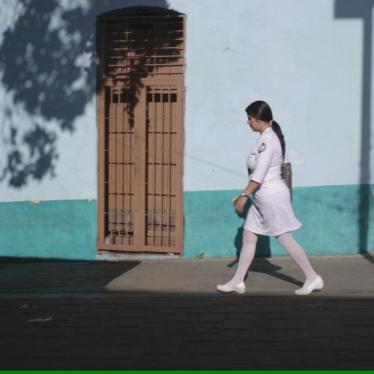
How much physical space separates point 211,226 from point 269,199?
2.18 metres

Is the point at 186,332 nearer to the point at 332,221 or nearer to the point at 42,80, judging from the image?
the point at 332,221

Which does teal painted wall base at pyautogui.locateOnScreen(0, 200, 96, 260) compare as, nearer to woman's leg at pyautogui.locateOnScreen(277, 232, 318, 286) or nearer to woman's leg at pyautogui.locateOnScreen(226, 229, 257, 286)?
woman's leg at pyautogui.locateOnScreen(226, 229, 257, 286)

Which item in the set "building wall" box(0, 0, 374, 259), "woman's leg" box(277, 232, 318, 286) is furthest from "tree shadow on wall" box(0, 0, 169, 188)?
"woman's leg" box(277, 232, 318, 286)

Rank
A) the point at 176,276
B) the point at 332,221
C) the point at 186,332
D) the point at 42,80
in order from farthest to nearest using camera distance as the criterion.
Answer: the point at 42,80
the point at 332,221
the point at 176,276
the point at 186,332

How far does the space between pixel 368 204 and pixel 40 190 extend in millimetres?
3773

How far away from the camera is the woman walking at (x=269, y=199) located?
22.6ft

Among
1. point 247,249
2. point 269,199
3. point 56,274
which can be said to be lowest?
point 56,274

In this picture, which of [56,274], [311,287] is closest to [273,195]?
[311,287]

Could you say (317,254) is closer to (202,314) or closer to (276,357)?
(202,314)

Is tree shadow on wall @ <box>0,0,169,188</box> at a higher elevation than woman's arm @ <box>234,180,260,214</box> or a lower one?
higher

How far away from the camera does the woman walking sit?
6.88 m

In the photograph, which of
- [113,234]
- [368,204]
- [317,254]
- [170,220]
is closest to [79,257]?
[113,234]

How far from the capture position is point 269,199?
6.94m

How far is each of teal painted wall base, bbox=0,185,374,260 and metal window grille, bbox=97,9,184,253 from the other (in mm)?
186
